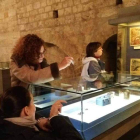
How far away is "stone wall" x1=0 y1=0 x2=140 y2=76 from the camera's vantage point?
4520 mm

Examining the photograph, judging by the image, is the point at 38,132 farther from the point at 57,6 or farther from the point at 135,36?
the point at 57,6

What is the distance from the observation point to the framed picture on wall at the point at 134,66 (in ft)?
10.5

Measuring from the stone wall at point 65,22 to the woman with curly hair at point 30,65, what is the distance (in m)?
2.95

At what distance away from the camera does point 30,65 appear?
170cm

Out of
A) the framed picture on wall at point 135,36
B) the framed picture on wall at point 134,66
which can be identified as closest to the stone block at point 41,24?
the framed picture on wall at point 135,36

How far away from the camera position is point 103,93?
6.03 feet

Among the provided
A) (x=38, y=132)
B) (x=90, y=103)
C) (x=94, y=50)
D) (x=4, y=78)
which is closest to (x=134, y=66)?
(x=94, y=50)

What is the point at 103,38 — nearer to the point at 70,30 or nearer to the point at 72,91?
the point at 70,30

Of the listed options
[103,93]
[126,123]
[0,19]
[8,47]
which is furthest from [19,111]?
[0,19]

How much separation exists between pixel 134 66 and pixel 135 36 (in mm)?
514

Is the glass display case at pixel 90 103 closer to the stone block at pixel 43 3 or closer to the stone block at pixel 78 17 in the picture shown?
the stone block at pixel 78 17

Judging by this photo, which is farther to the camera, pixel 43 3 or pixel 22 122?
pixel 43 3

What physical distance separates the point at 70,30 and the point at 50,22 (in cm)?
100

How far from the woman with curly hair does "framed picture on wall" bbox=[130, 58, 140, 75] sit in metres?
1.88
